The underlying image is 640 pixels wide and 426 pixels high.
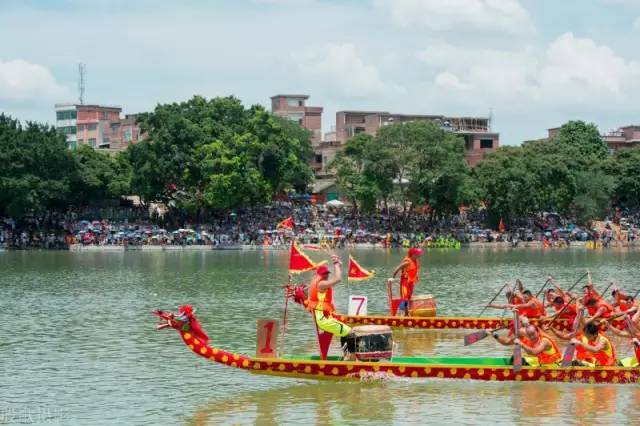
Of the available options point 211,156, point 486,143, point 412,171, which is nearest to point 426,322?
point 211,156

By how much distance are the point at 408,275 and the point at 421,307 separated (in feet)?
3.33

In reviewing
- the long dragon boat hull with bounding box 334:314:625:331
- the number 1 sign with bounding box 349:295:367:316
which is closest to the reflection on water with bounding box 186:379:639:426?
the long dragon boat hull with bounding box 334:314:625:331

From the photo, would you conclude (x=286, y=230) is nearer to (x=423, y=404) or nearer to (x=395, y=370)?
(x=395, y=370)

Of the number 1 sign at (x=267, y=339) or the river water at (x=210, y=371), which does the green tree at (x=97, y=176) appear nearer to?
the river water at (x=210, y=371)

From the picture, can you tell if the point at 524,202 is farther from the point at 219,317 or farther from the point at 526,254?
the point at 219,317

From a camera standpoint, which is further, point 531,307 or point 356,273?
point 356,273

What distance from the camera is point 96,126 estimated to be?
127625 mm

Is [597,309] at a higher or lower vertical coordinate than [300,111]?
lower

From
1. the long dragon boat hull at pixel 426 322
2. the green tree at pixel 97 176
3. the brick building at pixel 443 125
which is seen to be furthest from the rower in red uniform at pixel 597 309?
the brick building at pixel 443 125

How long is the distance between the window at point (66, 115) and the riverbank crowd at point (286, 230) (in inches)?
2001

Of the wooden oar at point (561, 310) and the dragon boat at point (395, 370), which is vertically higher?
the wooden oar at point (561, 310)

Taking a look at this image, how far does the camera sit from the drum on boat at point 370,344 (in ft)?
68.0

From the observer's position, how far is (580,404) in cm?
1942

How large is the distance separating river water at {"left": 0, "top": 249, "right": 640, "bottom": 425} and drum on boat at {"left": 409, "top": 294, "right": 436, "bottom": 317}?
0.59m
